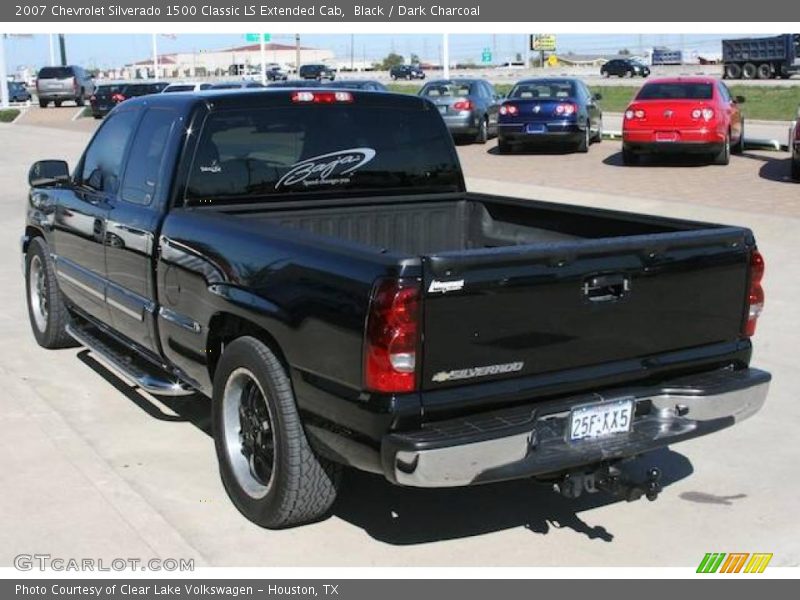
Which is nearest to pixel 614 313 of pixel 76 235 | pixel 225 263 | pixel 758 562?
pixel 758 562

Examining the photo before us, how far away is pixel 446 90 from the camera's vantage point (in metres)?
24.0

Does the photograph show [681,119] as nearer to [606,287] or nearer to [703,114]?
[703,114]

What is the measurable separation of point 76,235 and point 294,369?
9.54 feet

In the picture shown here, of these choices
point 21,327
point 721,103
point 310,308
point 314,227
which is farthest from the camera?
point 721,103

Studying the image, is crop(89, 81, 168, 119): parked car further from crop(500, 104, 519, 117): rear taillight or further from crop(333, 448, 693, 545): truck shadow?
crop(333, 448, 693, 545): truck shadow

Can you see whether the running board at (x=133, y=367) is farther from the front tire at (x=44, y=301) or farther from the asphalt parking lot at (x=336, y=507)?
the front tire at (x=44, y=301)

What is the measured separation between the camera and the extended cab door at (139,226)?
212 inches

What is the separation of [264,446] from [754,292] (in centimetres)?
231

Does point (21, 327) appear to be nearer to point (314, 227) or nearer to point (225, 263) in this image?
point (314, 227)

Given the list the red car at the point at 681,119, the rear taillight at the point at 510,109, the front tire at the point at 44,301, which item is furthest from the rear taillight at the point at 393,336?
the rear taillight at the point at 510,109

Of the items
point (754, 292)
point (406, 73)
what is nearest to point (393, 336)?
point (754, 292)

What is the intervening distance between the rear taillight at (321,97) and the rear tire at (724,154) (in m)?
13.1

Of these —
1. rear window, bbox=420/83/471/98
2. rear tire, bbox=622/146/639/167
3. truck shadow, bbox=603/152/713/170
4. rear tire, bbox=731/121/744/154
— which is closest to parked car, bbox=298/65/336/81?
rear window, bbox=420/83/471/98

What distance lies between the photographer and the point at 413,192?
5.97 meters
